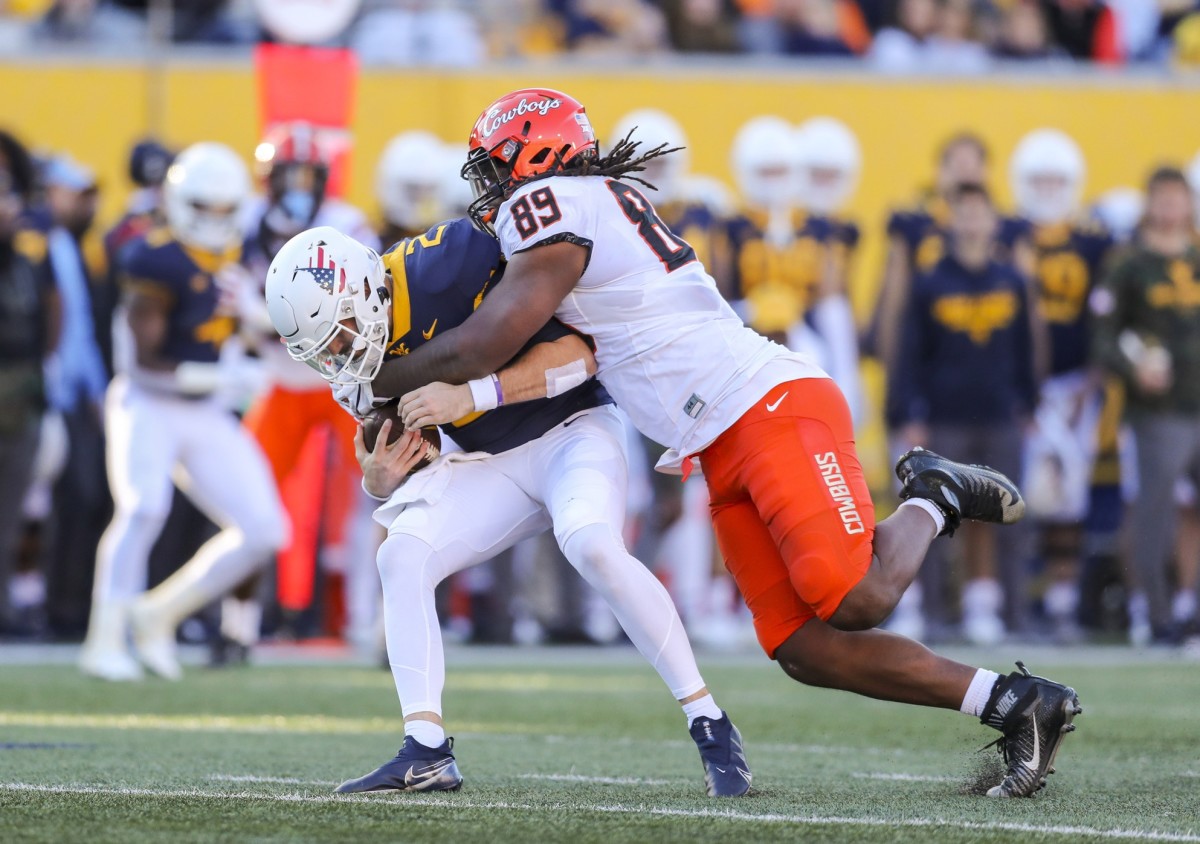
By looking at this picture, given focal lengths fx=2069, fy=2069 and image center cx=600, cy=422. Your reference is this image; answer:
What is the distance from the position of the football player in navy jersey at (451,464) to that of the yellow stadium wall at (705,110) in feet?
25.0

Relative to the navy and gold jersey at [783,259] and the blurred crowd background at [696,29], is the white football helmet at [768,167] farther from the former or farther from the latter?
the blurred crowd background at [696,29]

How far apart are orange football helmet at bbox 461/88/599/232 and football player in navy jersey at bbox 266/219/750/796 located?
134 mm

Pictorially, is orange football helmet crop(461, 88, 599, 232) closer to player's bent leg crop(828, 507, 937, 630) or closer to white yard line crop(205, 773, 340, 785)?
player's bent leg crop(828, 507, 937, 630)

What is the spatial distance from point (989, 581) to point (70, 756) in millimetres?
5749

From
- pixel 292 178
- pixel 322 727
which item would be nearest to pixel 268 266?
pixel 292 178

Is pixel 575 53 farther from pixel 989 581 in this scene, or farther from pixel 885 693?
pixel 885 693

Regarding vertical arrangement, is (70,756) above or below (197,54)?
below

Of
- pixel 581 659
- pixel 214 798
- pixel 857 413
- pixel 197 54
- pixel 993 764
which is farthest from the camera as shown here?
pixel 197 54

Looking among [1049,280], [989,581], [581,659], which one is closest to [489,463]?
[581,659]

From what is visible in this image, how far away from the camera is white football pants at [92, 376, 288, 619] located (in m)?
8.29

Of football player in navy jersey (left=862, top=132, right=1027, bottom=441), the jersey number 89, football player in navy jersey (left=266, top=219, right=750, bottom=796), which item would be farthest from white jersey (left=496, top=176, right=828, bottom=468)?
football player in navy jersey (left=862, top=132, right=1027, bottom=441)

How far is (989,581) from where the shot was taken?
10.1 m

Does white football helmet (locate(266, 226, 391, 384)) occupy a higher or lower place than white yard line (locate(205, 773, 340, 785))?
higher

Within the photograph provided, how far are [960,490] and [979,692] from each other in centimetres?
50
